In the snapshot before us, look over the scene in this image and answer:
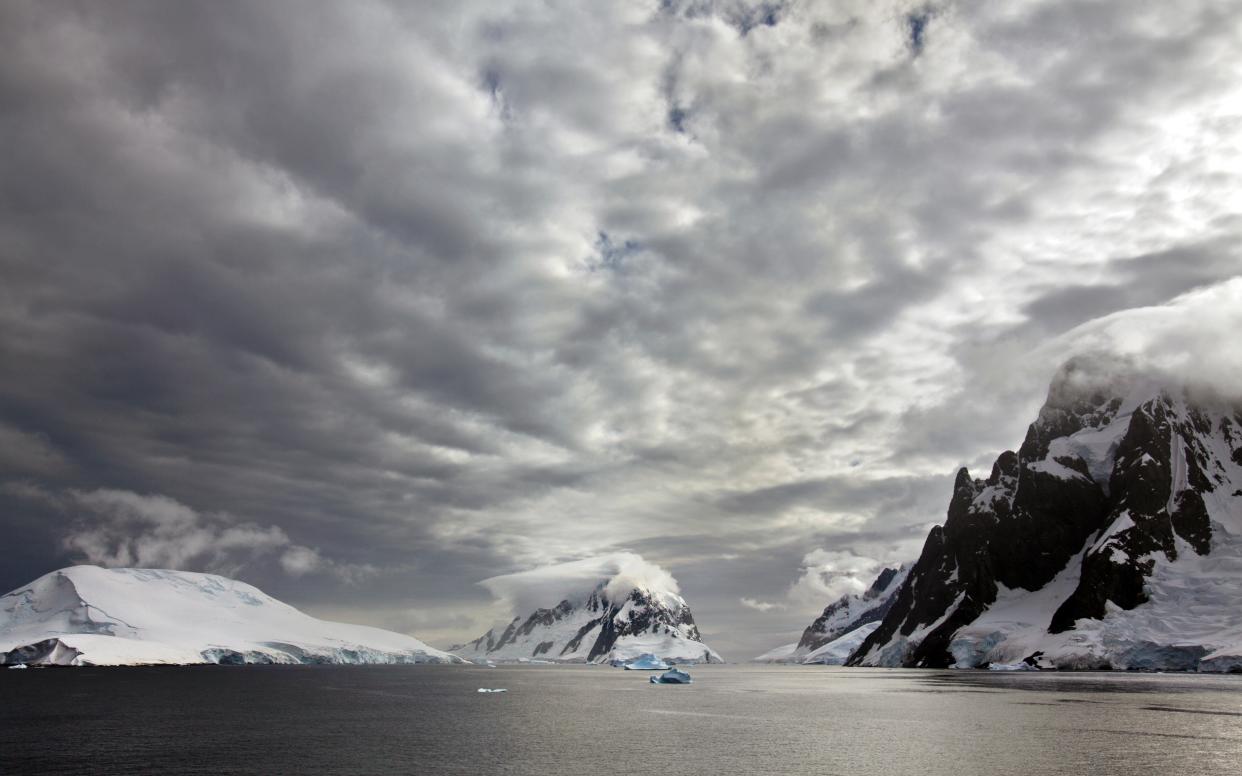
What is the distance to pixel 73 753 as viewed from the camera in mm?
82875

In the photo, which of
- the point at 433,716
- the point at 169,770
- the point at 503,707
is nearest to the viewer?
the point at 169,770

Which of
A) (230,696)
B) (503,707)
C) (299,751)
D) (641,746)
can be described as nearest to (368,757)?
(299,751)

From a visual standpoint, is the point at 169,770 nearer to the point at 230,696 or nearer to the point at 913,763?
the point at 913,763

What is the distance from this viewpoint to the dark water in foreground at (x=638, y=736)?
75.6m

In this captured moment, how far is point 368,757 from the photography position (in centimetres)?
8275

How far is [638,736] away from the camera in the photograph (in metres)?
102

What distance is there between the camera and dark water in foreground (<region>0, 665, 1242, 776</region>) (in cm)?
7562

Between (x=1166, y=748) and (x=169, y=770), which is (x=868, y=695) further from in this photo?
(x=169, y=770)

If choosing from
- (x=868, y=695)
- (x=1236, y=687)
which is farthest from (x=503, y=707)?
(x=1236, y=687)

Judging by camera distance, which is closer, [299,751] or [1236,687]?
[299,751]

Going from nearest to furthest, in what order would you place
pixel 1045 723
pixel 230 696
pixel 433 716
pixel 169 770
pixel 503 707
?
pixel 169 770 → pixel 1045 723 → pixel 433 716 → pixel 503 707 → pixel 230 696

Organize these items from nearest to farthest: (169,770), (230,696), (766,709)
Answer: (169,770) → (766,709) → (230,696)

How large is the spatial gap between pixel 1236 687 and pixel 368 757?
200 m

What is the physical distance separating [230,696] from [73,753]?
109m
